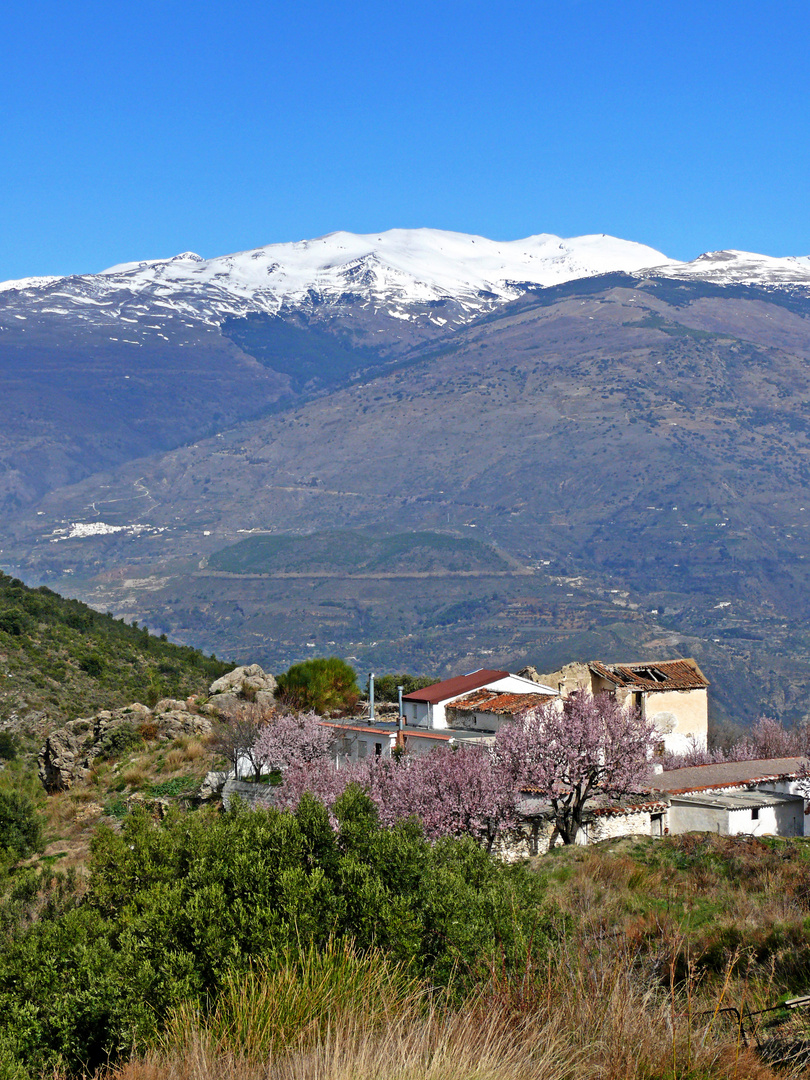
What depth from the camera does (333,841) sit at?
13266mm

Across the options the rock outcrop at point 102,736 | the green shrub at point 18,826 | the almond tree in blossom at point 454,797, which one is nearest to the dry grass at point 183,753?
the rock outcrop at point 102,736

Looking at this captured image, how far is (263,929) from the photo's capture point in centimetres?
1112

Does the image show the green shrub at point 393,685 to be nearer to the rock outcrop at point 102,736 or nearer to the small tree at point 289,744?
the rock outcrop at point 102,736

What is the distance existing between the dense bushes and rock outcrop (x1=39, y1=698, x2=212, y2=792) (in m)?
30.9

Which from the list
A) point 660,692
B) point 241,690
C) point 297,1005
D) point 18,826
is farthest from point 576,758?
point 241,690

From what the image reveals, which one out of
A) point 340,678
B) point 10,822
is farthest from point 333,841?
point 340,678

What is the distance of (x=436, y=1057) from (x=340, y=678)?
49.4 meters

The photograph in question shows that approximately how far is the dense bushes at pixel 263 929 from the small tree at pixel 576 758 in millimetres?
14185

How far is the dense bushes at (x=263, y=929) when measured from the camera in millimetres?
10383

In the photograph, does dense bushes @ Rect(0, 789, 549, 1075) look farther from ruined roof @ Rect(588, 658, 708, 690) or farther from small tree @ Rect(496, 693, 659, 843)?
ruined roof @ Rect(588, 658, 708, 690)

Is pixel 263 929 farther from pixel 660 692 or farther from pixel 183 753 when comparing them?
pixel 660 692

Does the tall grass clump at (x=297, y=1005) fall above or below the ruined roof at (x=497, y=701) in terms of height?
below

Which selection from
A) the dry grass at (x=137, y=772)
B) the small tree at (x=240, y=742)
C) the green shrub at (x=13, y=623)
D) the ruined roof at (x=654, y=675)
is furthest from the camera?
the green shrub at (x=13, y=623)

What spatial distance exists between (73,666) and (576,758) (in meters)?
41.3
